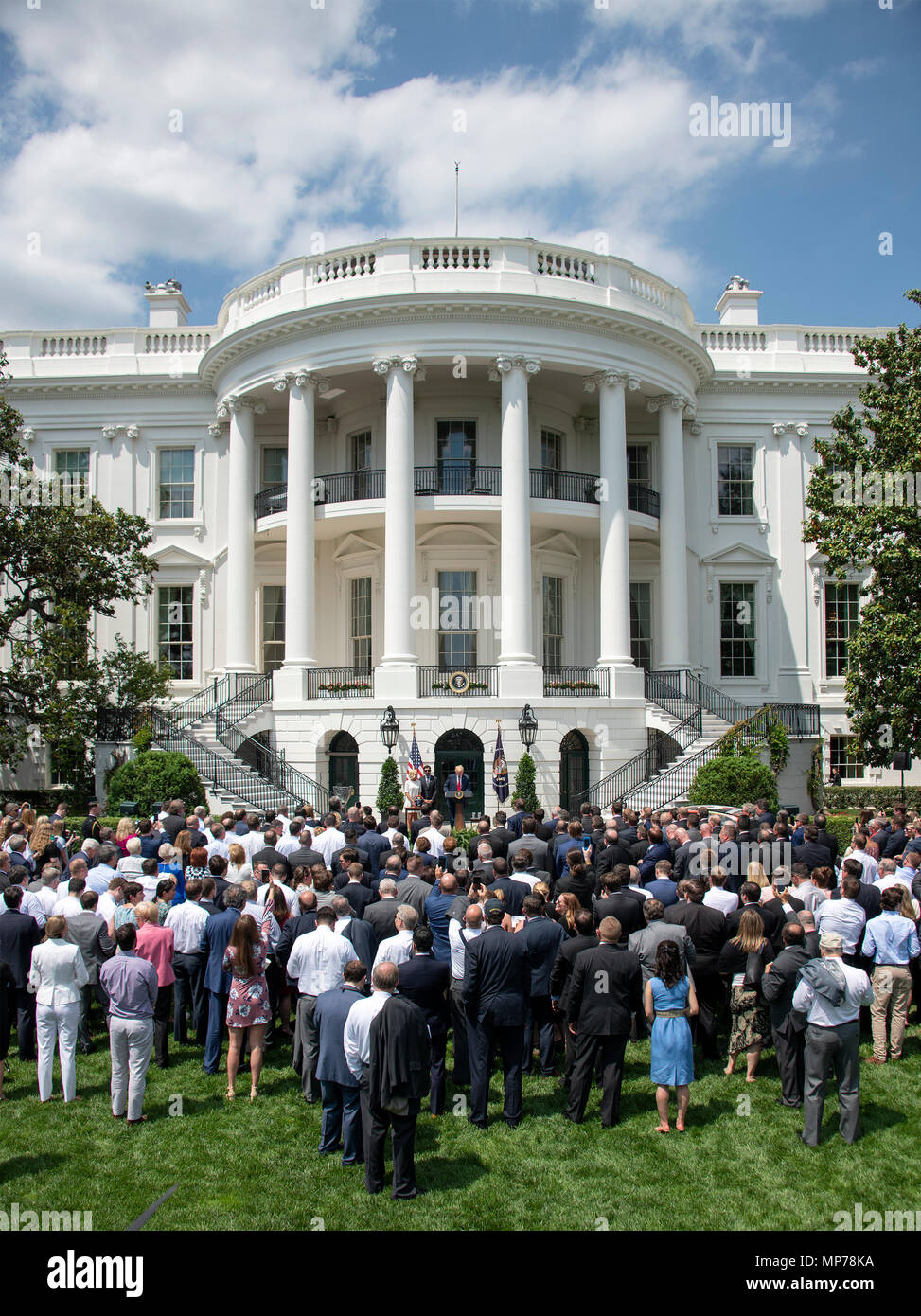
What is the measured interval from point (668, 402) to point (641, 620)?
651 cm

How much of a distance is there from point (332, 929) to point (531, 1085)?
242 centimetres

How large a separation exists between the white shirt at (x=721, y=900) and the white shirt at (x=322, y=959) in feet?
12.3

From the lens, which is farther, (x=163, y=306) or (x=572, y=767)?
(x=163, y=306)

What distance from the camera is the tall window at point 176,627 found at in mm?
29344

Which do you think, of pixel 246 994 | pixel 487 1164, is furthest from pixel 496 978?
pixel 246 994

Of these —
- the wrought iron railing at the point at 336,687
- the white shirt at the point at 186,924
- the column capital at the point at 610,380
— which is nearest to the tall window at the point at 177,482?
the wrought iron railing at the point at 336,687

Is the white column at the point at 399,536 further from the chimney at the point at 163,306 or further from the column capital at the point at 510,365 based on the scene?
the chimney at the point at 163,306

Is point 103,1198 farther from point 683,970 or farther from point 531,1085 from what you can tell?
point 683,970

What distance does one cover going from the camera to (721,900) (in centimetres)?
958

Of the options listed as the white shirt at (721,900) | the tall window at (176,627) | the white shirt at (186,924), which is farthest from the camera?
→ the tall window at (176,627)

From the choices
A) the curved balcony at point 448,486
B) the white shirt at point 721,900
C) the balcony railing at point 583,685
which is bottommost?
the white shirt at point 721,900

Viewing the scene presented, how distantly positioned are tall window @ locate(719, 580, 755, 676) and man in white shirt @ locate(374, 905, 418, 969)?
2358cm

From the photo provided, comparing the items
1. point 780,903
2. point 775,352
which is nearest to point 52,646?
point 780,903

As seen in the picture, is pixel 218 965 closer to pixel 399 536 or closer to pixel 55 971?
pixel 55 971
